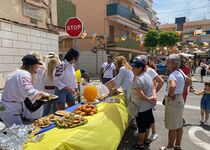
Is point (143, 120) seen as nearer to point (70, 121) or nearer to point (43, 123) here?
point (70, 121)

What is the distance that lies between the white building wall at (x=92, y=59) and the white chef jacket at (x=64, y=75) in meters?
18.4

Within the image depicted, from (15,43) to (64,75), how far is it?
8.32 ft

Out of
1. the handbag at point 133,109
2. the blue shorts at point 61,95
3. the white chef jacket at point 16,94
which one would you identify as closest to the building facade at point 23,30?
the blue shorts at point 61,95

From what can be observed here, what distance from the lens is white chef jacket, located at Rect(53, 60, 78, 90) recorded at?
178 inches

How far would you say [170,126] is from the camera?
379cm

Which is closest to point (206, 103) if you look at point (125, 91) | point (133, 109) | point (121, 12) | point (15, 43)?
point (125, 91)

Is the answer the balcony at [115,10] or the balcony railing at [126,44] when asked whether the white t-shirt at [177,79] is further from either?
the balcony at [115,10]

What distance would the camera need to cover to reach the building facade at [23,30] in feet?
19.0

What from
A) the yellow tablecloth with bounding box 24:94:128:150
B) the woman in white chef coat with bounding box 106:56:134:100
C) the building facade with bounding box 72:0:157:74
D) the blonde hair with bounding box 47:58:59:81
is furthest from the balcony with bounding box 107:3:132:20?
the yellow tablecloth with bounding box 24:94:128:150

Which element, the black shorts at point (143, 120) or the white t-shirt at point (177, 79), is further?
the black shorts at point (143, 120)

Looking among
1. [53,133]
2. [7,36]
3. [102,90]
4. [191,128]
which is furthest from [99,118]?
[7,36]

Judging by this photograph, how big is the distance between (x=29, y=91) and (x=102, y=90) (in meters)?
2.37

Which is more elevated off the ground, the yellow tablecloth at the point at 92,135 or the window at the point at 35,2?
the window at the point at 35,2

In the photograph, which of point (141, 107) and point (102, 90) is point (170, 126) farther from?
point (102, 90)
